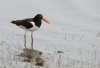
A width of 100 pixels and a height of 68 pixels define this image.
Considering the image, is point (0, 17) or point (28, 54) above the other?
point (0, 17)

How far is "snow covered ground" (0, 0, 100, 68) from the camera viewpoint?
9.20m

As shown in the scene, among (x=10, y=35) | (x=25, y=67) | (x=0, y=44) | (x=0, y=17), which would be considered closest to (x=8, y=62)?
(x=25, y=67)

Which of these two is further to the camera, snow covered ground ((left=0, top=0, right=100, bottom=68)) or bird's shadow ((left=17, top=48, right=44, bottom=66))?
snow covered ground ((left=0, top=0, right=100, bottom=68))

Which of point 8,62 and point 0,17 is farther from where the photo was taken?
point 0,17

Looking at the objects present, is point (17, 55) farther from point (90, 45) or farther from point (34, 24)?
point (90, 45)

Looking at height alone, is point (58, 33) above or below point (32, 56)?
above

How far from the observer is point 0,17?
42.5 feet

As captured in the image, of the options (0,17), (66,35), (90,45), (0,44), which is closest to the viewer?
(0,44)

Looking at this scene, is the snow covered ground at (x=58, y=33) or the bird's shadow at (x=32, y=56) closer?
the bird's shadow at (x=32, y=56)

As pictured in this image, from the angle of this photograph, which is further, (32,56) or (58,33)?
(58,33)

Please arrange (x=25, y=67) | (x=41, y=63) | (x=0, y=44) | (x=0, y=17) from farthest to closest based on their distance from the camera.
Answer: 1. (x=0, y=17)
2. (x=0, y=44)
3. (x=41, y=63)
4. (x=25, y=67)

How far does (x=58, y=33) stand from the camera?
11875 millimetres

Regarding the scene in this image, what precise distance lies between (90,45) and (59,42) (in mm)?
811

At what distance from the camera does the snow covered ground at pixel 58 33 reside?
9195 millimetres
